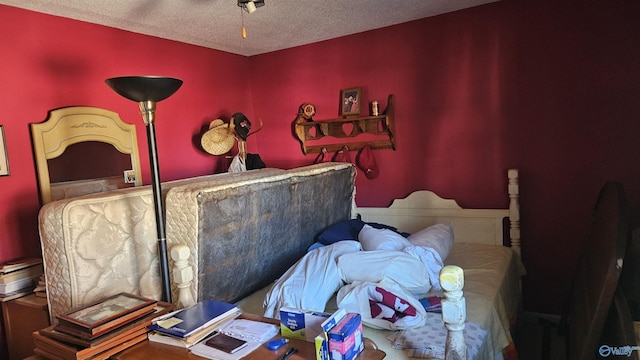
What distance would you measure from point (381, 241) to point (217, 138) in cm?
184

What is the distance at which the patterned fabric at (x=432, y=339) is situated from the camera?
4.70 feet

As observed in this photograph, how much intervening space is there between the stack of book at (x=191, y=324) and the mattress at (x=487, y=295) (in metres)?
0.50

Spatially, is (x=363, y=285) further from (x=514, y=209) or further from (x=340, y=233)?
(x=514, y=209)

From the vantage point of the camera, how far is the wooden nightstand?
1.91 m

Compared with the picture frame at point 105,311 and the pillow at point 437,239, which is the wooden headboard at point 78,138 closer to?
the picture frame at point 105,311

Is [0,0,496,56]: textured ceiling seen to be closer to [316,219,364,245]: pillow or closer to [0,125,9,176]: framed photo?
[0,125,9,176]: framed photo

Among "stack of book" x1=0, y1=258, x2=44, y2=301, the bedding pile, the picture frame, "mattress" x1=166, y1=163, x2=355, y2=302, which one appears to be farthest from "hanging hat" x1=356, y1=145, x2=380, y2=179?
"stack of book" x1=0, y1=258, x2=44, y2=301

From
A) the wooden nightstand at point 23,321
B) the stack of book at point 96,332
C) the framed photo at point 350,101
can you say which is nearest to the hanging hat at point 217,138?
the framed photo at point 350,101

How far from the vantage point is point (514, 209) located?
2682 millimetres

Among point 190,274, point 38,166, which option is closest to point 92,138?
point 38,166

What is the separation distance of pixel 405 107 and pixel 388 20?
25.3 inches

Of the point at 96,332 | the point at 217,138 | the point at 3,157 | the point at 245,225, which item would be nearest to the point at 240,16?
the point at 217,138

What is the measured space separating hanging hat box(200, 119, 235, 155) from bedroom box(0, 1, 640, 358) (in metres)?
0.11

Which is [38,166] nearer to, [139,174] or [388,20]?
[139,174]
